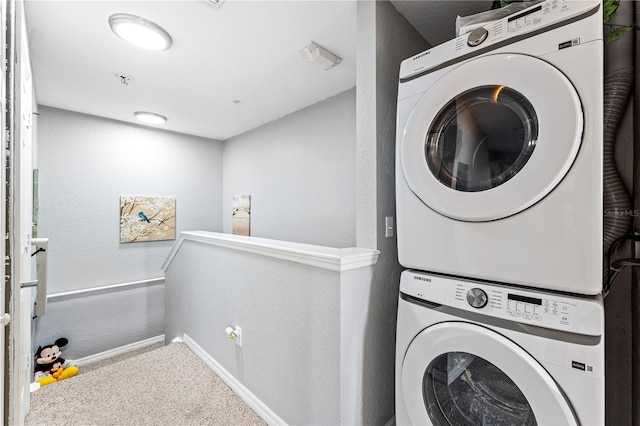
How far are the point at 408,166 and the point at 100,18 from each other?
6.15 ft

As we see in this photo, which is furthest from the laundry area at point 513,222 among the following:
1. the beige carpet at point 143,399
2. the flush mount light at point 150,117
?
the flush mount light at point 150,117

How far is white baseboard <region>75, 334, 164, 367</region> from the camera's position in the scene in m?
3.18

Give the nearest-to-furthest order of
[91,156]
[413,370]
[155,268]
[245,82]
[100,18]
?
[413,370]
[100,18]
[245,82]
[91,156]
[155,268]

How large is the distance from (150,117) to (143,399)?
2.78 meters

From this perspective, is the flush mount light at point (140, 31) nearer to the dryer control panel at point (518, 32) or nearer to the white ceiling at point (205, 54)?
the white ceiling at point (205, 54)

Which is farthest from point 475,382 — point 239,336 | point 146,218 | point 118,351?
point 118,351

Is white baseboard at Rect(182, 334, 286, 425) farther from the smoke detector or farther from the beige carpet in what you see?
the smoke detector

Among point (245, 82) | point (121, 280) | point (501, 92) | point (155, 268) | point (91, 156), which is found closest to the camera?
point (501, 92)

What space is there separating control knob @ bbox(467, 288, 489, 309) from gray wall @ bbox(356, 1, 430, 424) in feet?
1.49

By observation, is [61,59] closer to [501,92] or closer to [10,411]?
[10,411]

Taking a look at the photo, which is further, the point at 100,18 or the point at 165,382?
the point at 165,382

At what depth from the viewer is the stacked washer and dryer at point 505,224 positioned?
84cm

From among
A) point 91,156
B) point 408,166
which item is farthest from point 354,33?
point 91,156

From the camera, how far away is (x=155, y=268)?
3.71 metres
